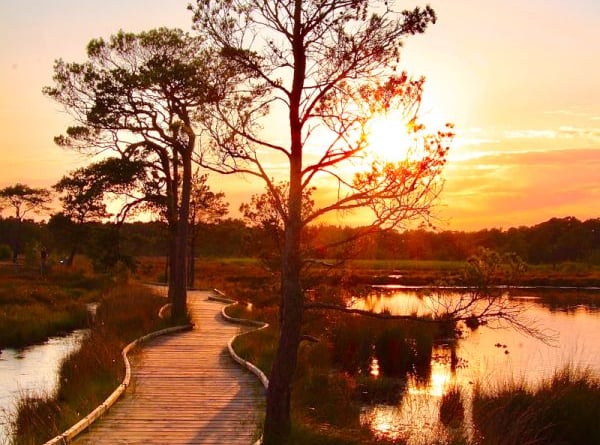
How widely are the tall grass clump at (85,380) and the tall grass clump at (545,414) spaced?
6611 mm

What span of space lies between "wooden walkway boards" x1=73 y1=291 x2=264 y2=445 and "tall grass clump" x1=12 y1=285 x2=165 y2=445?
1.46ft

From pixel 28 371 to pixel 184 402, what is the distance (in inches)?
285

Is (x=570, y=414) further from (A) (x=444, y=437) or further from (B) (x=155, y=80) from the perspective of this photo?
(B) (x=155, y=80)

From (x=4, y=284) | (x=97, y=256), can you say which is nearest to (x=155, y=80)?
(x=97, y=256)

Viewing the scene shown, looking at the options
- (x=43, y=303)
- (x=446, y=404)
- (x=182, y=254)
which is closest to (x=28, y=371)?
(x=182, y=254)

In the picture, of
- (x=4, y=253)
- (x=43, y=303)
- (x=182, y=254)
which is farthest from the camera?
(x=4, y=253)

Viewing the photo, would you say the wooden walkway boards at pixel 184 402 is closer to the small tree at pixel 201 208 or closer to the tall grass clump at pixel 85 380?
the tall grass clump at pixel 85 380

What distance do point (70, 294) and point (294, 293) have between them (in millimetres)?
27112

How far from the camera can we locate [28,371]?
17609 mm

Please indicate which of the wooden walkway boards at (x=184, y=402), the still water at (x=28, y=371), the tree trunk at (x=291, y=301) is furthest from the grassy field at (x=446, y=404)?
the still water at (x=28, y=371)

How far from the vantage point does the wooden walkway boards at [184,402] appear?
33.6ft

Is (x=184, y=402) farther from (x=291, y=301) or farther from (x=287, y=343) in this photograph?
(x=291, y=301)

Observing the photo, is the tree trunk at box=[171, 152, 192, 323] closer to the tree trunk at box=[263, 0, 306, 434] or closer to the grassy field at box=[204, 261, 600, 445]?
the grassy field at box=[204, 261, 600, 445]

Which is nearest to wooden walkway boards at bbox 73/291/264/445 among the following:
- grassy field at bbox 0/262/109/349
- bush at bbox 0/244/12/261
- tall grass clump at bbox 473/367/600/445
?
tall grass clump at bbox 473/367/600/445
